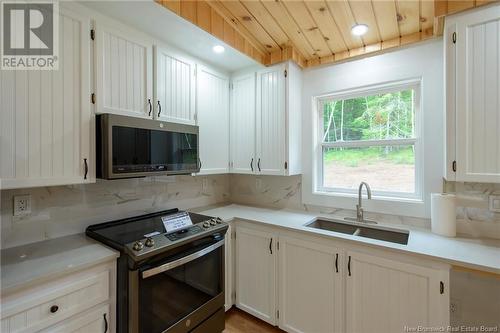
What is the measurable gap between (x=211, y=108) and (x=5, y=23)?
1.41 metres

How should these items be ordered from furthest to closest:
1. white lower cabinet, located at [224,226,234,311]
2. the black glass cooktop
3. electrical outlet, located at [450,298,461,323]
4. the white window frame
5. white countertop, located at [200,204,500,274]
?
1. white lower cabinet, located at [224,226,234,311]
2. the white window frame
3. electrical outlet, located at [450,298,461,323]
4. the black glass cooktop
5. white countertop, located at [200,204,500,274]

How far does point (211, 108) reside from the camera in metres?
2.31

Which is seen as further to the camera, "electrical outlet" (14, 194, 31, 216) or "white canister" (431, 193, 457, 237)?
"white canister" (431, 193, 457, 237)

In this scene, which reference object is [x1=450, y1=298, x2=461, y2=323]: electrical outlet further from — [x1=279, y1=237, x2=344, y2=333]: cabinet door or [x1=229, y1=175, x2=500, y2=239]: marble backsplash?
[x1=279, y1=237, x2=344, y2=333]: cabinet door

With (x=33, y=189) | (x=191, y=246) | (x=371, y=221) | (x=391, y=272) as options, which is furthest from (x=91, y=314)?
(x=371, y=221)

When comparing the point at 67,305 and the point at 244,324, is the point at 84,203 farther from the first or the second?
the point at 244,324

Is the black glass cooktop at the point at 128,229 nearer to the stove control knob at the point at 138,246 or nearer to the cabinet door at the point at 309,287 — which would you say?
the stove control knob at the point at 138,246

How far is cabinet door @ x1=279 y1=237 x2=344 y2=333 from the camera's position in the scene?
1.68m

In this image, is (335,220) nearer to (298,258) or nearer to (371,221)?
(371,221)

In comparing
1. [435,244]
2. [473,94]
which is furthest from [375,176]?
[473,94]

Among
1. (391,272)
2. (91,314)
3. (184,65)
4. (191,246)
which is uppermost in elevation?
(184,65)

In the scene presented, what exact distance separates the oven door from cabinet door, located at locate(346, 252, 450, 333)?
0.95m

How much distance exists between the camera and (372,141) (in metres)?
2.15

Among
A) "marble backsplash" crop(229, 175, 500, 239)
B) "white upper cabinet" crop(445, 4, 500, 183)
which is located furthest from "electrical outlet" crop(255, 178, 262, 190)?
"white upper cabinet" crop(445, 4, 500, 183)
